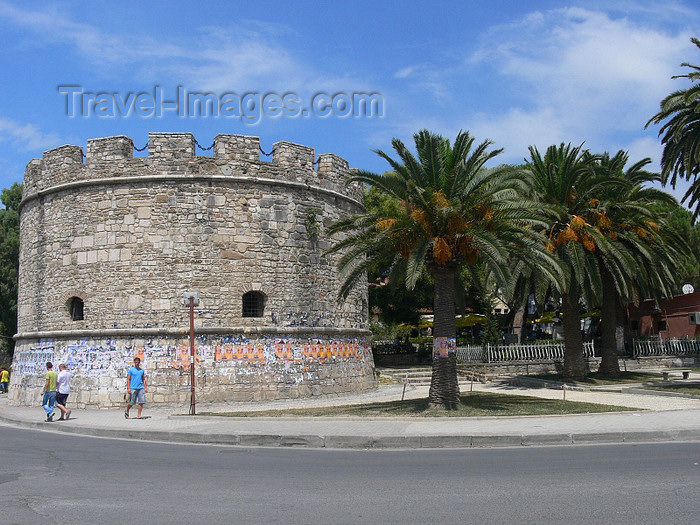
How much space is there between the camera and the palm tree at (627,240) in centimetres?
2164

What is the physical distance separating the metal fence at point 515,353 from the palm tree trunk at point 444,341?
42.2ft

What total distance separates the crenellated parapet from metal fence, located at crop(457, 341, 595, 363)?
1220cm

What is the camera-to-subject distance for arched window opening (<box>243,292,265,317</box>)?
18938 mm

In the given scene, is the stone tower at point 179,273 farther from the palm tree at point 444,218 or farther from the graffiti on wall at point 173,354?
the palm tree at point 444,218

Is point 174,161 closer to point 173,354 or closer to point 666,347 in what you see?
point 173,354

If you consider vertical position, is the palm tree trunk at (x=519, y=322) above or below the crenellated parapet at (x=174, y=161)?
below

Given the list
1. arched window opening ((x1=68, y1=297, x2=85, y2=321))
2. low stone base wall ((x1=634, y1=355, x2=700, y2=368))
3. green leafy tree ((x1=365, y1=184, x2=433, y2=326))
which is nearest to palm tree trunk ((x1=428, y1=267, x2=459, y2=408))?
arched window opening ((x1=68, y1=297, x2=85, y2=321))

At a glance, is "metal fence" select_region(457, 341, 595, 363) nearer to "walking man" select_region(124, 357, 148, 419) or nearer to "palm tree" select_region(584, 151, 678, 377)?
"palm tree" select_region(584, 151, 678, 377)

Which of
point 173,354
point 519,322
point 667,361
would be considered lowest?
point 667,361

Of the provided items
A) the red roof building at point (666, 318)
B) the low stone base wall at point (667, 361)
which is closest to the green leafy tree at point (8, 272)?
the low stone base wall at point (667, 361)

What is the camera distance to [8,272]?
129 ft

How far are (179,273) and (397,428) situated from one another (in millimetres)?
8628

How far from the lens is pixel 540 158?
22.8m

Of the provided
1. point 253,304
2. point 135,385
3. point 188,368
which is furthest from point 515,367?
point 135,385
